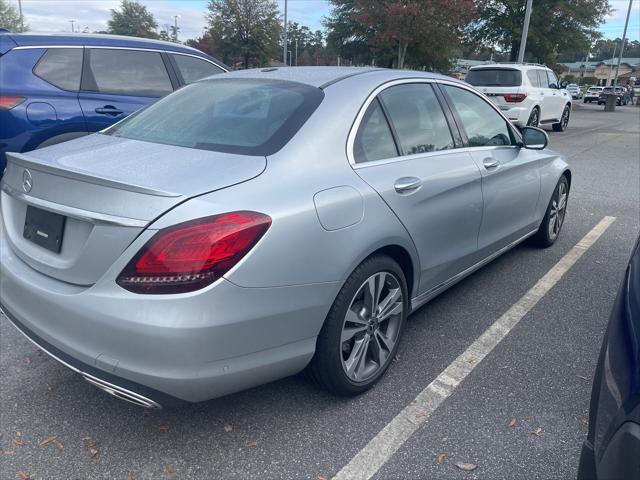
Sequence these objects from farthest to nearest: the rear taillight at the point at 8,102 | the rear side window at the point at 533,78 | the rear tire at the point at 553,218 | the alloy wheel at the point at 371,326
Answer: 1. the rear side window at the point at 533,78
2. the rear tire at the point at 553,218
3. the rear taillight at the point at 8,102
4. the alloy wheel at the point at 371,326

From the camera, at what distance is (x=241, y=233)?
2.05 metres

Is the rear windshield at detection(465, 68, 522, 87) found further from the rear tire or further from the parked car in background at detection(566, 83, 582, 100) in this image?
the parked car in background at detection(566, 83, 582, 100)

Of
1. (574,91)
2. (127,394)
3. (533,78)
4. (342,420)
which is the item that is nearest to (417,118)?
(342,420)

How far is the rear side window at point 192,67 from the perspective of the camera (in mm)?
6148

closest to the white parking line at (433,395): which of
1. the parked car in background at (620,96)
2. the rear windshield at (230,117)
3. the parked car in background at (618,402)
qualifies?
the parked car in background at (618,402)

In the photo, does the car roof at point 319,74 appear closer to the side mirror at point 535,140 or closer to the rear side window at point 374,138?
the rear side window at point 374,138

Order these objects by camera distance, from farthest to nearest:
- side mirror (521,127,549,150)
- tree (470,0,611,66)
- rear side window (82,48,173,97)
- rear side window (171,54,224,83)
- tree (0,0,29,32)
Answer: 1. tree (0,0,29,32)
2. tree (470,0,611,66)
3. rear side window (171,54,224,83)
4. rear side window (82,48,173,97)
5. side mirror (521,127,549,150)

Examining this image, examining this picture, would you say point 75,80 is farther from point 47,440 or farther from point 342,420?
point 342,420

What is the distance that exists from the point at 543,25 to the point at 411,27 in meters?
10.0

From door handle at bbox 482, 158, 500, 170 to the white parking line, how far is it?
991 mm

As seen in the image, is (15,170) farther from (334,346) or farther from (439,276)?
(439,276)

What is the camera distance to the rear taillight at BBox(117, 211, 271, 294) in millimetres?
1990

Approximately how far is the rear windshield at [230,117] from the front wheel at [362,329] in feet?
2.45

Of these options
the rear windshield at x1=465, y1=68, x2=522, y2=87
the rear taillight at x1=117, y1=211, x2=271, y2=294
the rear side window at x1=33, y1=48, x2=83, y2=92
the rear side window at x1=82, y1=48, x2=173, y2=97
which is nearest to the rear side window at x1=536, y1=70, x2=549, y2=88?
the rear windshield at x1=465, y1=68, x2=522, y2=87
